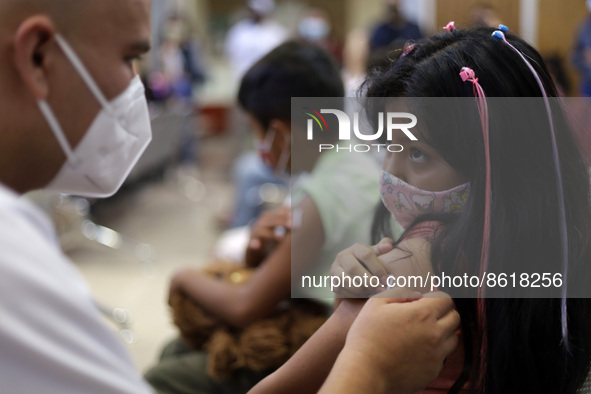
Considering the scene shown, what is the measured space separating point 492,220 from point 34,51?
1.76 ft

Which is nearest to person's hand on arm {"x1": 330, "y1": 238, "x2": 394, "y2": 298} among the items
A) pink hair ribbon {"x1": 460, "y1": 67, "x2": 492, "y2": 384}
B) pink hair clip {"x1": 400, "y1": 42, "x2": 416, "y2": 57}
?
pink hair ribbon {"x1": 460, "y1": 67, "x2": 492, "y2": 384}

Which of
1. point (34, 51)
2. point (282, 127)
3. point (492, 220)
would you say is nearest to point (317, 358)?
point (492, 220)

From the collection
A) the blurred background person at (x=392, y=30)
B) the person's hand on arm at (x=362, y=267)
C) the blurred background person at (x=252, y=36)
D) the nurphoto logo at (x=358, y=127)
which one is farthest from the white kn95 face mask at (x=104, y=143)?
the blurred background person at (x=252, y=36)

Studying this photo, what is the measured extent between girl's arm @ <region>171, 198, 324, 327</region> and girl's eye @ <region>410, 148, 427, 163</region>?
0.47 metres

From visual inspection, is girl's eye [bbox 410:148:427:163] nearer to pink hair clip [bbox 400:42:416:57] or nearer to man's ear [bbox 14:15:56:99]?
pink hair clip [bbox 400:42:416:57]

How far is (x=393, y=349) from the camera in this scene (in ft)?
2.14

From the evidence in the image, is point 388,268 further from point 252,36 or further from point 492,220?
point 252,36

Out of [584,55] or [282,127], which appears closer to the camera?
[282,127]

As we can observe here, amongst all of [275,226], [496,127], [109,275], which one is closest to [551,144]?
[496,127]

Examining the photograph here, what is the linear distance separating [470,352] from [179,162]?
577 centimetres

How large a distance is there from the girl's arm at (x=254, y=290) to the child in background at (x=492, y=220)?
0.46 metres

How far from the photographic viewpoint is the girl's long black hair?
28.4 inches

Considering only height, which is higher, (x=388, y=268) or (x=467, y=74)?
(x=467, y=74)

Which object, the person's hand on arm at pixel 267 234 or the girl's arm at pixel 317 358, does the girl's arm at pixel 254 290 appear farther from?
the girl's arm at pixel 317 358
